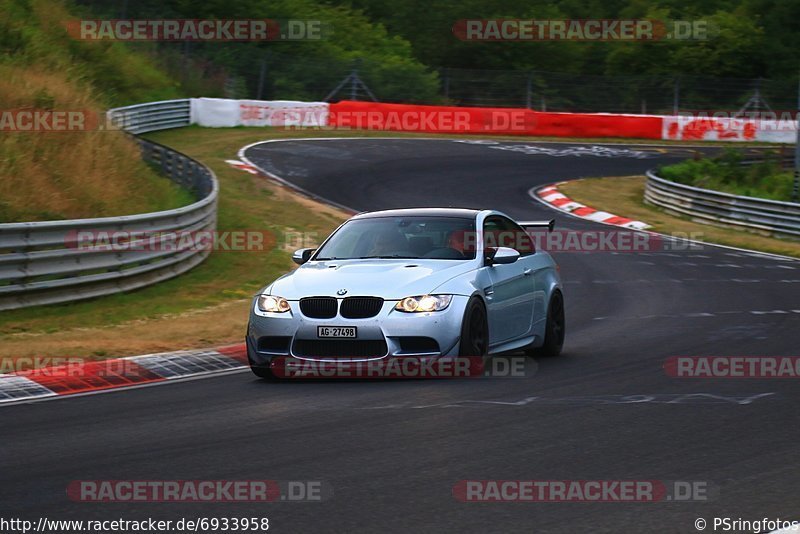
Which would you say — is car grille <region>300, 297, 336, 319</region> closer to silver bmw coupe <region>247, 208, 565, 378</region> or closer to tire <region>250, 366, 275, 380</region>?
silver bmw coupe <region>247, 208, 565, 378</region>

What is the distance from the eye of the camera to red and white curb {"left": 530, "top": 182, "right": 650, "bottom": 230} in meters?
29.0

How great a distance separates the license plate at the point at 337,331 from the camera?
31.3 ft

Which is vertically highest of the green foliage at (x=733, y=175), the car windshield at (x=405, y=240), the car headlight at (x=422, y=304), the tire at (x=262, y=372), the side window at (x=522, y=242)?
the car windshield at (x=405, y=240)

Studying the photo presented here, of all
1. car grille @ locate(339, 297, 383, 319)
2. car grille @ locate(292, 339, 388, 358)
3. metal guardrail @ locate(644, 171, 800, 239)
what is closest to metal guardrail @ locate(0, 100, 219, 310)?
car grille @ locate(292, 339, 388, 358)

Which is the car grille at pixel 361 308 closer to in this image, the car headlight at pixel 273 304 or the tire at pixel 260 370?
the car headlight at pixel 273 304

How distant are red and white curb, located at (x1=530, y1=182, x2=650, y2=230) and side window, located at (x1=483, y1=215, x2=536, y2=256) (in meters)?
17.0

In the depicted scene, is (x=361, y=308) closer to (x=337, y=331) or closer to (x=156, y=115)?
(x=337, y=331)

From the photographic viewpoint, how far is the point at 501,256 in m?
10.6

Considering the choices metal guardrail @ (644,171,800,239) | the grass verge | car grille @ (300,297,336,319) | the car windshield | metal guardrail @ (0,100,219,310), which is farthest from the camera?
metal guardrail @ (644,171,800,239)

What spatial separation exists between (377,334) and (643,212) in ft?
74.7

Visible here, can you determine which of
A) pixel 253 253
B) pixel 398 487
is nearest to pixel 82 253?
pixel 253 253

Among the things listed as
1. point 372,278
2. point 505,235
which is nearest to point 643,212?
point 505,235

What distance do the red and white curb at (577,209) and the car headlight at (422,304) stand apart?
19.4 m

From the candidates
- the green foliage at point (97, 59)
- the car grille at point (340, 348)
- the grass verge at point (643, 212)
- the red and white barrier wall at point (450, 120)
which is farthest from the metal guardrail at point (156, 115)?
the car grille at point (340, 348)
